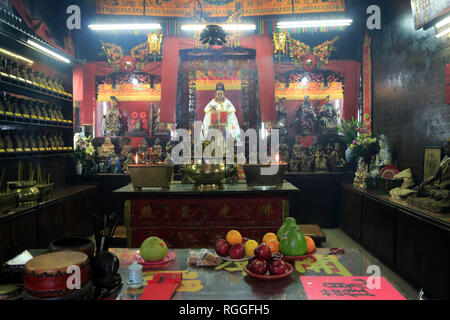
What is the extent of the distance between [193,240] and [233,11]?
13.8 feet

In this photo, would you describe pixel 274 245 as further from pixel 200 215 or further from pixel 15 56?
pixel 15 56

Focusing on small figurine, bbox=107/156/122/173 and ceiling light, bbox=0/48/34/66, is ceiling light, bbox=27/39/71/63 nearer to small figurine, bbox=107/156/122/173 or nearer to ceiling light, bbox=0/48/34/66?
ceiling light, bbox=0/48/34/66

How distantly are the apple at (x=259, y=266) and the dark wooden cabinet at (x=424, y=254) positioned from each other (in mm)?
1908

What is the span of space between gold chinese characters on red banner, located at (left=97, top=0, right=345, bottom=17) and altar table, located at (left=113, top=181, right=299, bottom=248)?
3.85 m

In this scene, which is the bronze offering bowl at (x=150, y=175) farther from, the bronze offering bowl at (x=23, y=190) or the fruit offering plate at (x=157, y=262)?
the fruit offering plate at (x=157, y=262)

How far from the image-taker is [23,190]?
3309mm

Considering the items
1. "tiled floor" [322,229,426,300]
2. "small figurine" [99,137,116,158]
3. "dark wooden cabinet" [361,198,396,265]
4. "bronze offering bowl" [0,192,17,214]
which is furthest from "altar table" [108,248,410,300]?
"small figurine" [99,137,116,158]

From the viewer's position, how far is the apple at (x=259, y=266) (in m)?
1.38

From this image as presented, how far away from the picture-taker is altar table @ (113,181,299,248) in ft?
10.2

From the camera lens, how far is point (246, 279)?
1395 millimetres

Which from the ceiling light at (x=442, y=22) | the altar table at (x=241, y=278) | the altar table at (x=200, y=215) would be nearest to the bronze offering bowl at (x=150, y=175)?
the altar table at (x=200, y=215)

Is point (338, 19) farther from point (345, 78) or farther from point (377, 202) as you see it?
point (377, 202)

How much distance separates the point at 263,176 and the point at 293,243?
161cm
